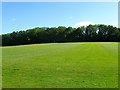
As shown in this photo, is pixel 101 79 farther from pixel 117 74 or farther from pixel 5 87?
pixel 5 87

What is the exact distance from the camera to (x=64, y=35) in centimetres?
15988

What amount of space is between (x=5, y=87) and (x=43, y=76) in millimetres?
3115

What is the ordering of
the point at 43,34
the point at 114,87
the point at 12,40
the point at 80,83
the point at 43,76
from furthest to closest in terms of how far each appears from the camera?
the point at 43,34 → the point at 12,40 → the point at 43,76 → the point at 80,83 → the point at 114,87

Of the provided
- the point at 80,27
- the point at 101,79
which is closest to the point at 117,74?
the point at 101,79

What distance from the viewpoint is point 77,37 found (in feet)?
507

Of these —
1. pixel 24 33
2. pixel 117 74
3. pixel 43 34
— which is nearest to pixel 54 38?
pixel 43 34

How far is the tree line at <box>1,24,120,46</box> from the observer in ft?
465

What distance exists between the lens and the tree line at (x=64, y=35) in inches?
5581

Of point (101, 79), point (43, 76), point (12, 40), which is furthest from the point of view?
Answer: point (12, 40)

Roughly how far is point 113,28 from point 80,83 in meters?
145

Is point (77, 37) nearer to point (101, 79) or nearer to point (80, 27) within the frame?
point (80, 27)

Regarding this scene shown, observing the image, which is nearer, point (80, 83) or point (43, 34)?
point (80, 83)

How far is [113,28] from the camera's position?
505 ft

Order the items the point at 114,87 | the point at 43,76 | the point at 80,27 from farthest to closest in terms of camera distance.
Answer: the point at 80,27, the point at 43,76, the point at 114,87
